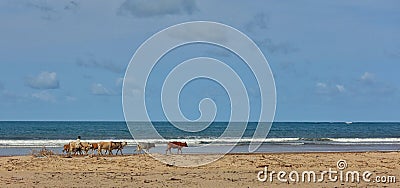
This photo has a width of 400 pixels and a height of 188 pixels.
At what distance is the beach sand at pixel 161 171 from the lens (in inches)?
625

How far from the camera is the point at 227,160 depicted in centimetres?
2305

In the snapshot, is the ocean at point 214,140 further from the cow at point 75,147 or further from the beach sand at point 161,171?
the beach sand at point 161,171

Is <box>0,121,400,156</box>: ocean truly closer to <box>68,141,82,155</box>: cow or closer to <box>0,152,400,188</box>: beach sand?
<box>68,141,82,155</box>: cow

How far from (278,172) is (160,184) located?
180 inches

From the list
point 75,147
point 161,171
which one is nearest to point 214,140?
point 75,147

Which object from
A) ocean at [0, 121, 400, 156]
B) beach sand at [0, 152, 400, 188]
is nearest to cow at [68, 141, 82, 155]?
beach sand at [0, 152, 400, 188]

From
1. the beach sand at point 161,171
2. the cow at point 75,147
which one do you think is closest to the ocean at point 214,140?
the cow at point 75,147

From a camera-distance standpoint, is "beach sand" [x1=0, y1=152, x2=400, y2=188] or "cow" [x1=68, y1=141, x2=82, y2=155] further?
"cow" [x1=68, y1=141, x2=82, y2=155]

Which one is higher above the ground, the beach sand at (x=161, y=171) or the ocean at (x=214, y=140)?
the ocean at (x=214, y=140)

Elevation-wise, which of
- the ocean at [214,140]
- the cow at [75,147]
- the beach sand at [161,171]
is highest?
the ocean at [214,140]

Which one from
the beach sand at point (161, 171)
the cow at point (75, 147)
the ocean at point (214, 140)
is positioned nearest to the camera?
the beach sand at point (161, 171)

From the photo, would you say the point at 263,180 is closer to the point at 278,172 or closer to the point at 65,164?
the point at 278,172

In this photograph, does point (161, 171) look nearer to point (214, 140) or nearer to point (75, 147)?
point (75, 147)

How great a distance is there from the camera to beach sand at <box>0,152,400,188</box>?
1588cm
